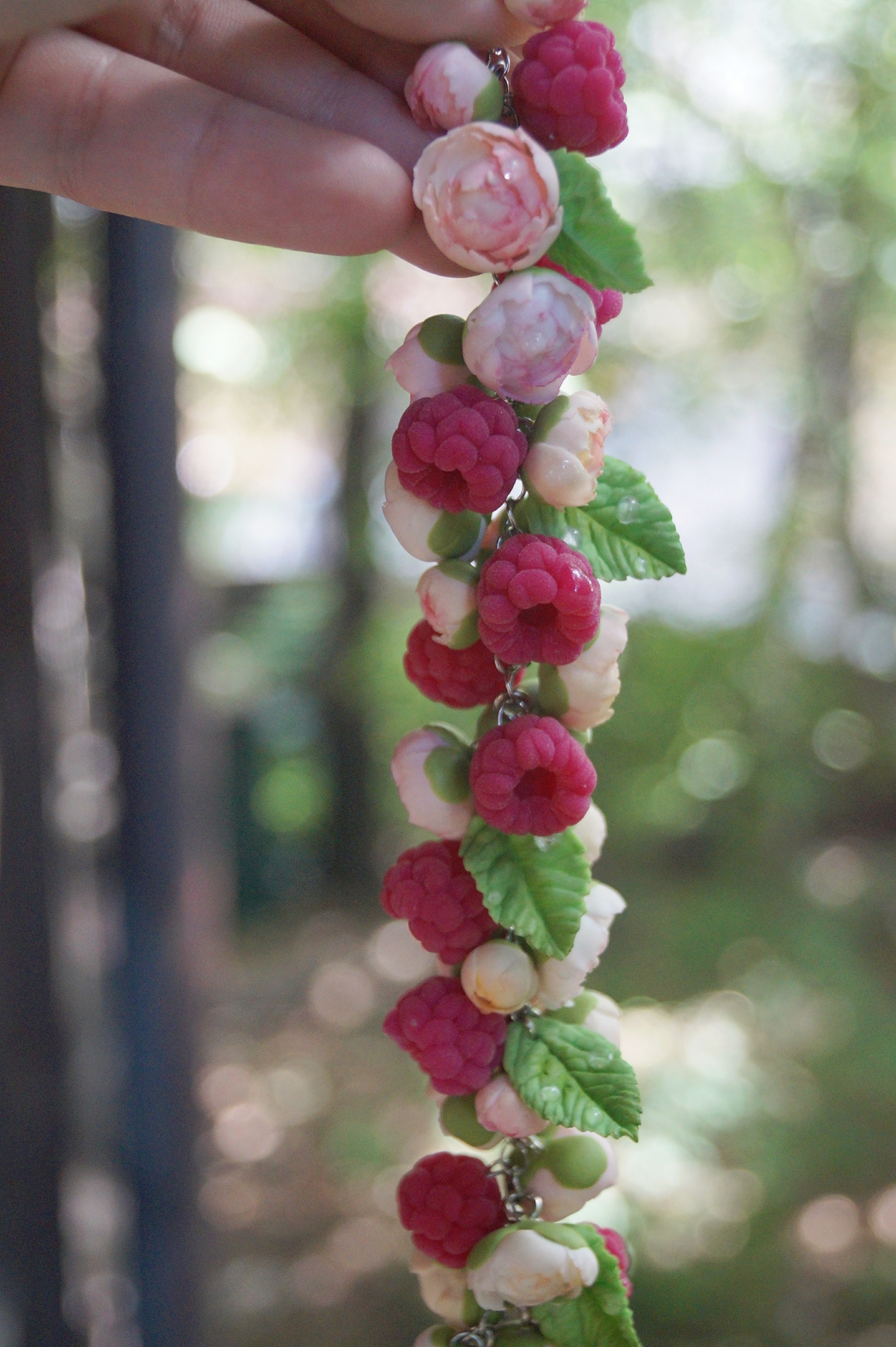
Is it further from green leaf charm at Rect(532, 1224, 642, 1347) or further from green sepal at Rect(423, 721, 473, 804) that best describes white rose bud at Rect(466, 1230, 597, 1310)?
green sepal at Rect(423, 721, 473, 804)

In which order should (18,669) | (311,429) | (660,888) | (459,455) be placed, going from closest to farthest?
(459,455)
(18,669)
(660,888)
(311,429)

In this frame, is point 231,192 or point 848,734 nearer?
point 231,192

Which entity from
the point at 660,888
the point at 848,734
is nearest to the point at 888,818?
the point at 848,734

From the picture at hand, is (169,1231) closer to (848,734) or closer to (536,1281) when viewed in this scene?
(536,1281)

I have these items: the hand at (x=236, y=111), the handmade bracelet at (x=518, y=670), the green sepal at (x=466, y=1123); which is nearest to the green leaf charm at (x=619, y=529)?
the handmade bracelet at (x=518, y=670)

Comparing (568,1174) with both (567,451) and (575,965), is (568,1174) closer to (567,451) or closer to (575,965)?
(575,965)

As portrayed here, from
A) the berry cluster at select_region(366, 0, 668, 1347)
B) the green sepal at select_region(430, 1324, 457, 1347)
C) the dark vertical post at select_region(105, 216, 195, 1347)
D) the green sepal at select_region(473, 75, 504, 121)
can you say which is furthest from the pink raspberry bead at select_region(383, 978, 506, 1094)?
the dark vertical post at select_region(105, 216, 195, 1347)
